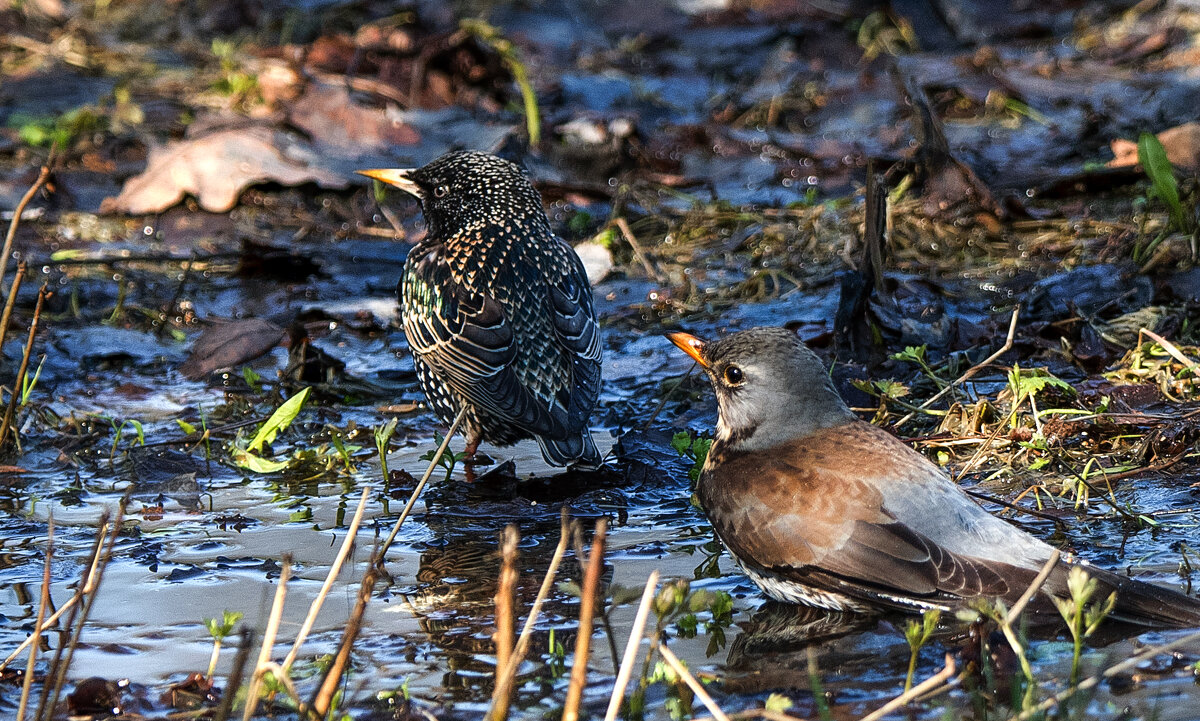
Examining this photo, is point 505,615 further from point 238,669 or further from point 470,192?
point 470,192

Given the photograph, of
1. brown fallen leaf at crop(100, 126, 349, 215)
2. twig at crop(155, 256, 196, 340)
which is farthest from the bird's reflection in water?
brown fallen leaf at crop(100, 126, 349, 215)

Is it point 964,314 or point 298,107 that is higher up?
point 298,107

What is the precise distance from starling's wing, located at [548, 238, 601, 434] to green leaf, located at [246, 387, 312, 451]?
1.05 m

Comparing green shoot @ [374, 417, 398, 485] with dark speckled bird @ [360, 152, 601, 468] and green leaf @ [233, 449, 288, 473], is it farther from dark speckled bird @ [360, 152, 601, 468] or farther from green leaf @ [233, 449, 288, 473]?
green leaf @ [233, 449, 288, 473]

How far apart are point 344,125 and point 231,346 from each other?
3.05 m

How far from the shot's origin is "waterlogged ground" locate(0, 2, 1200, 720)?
398 centimetres

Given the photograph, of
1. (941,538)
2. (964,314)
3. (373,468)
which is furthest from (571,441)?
(964,314)

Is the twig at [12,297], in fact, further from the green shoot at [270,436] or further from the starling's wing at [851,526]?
the starling's wing at [851,526]

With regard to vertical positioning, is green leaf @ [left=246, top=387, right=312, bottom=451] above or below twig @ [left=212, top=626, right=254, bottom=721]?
below

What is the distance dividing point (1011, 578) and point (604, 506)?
174cm

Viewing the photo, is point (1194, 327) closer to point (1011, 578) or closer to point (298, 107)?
point (1011, 578)

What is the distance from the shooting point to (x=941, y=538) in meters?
3.95

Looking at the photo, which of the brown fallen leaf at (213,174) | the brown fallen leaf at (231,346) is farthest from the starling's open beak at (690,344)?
the brown fallen leaf at (213,174)

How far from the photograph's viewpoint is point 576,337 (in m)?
5.45
